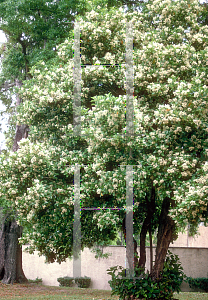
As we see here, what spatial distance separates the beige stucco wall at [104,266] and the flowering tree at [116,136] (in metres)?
7.32

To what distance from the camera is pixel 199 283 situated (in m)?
16.5

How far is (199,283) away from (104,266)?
196 inches

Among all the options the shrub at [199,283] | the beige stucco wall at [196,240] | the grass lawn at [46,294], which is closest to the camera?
the grass lawn at [46,294]

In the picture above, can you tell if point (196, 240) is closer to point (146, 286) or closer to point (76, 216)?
point (146, 286)

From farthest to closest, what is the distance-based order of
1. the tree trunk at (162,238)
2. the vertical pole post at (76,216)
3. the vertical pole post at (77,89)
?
1. the tree trunk at (162,238)
2. the vertical pole post at (77,89)
3. the vertical pole post at (76,216)

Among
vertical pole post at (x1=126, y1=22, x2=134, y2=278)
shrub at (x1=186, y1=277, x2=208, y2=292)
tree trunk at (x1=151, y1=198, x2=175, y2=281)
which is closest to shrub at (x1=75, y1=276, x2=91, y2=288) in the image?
shrub at (x1=186, y1=277, x2=208, y2=292)

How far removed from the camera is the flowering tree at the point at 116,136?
7625 millimetres

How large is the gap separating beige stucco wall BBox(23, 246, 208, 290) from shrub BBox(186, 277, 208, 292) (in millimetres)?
567

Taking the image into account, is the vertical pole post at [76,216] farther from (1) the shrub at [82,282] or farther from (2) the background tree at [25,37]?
(1) the shrub at [82,282]

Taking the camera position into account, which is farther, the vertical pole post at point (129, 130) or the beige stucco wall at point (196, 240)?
the beige stucco wall at point (196, 240)

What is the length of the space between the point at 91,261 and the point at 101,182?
11.4 metres

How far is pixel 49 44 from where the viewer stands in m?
12.9

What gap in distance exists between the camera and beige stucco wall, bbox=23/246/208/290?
17391 mm

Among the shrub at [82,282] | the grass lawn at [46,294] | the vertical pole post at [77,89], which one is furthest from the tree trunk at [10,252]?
the vertical pole post at [77,89]
